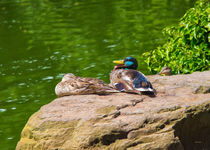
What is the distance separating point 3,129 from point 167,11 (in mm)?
11509

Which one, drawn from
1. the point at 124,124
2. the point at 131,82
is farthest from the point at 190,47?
the point at 124,124

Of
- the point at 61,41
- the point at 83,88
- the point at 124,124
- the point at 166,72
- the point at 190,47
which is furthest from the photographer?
the point at 61,41

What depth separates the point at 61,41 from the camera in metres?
15.9

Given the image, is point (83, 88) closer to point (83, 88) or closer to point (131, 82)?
point (83, 88)

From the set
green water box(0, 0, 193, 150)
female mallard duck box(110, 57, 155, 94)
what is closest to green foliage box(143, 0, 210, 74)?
female mallard duck box(110, 57, 155, 94)

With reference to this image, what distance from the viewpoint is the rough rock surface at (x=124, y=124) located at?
217 inches

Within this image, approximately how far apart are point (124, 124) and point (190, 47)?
13.5ft

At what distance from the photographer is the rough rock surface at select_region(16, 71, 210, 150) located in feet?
18.1

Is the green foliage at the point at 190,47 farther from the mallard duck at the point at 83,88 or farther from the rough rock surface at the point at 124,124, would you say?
the mallard duck at the point at 83,88

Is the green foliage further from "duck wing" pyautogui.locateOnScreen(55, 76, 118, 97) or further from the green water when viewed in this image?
"duck wing" pyautogui.locateOnScreen(55, 76, 118, 97)

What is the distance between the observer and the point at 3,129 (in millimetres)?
9039

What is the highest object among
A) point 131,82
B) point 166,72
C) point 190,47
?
point 131,82

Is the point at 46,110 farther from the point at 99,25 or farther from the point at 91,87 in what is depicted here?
the point at 99,25

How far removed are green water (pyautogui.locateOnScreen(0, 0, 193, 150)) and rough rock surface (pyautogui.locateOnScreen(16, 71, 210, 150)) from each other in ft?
8.52
